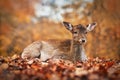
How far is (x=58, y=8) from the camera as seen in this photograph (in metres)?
9.95

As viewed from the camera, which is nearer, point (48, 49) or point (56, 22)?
point (48, 49)

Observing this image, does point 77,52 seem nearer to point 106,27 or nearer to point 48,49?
point 48,49

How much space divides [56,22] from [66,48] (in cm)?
402

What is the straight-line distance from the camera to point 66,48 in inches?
249

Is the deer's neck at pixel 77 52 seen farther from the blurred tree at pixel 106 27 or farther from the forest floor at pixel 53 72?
the blurred tree at pixel 106 27

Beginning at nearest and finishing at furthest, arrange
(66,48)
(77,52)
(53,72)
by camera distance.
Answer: (53,72) → (77,52) → (66,48)

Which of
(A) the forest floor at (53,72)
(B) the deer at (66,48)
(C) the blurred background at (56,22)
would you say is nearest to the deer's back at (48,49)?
(B) the deer at (66,48)

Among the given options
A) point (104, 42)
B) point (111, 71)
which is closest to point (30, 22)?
point (104, 42)

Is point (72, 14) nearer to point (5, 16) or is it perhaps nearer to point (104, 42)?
point (104, 42)

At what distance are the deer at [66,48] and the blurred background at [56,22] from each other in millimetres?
1860

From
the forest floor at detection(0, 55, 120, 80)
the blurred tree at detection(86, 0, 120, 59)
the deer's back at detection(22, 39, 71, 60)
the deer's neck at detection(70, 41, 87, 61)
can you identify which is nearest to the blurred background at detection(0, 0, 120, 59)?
the blurred tree at detection(86, 0, 120, 59)

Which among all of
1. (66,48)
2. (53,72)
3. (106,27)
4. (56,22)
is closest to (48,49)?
(66,48)

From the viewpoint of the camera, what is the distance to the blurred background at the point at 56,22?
8.62 m

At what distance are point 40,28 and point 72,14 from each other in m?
1.72
